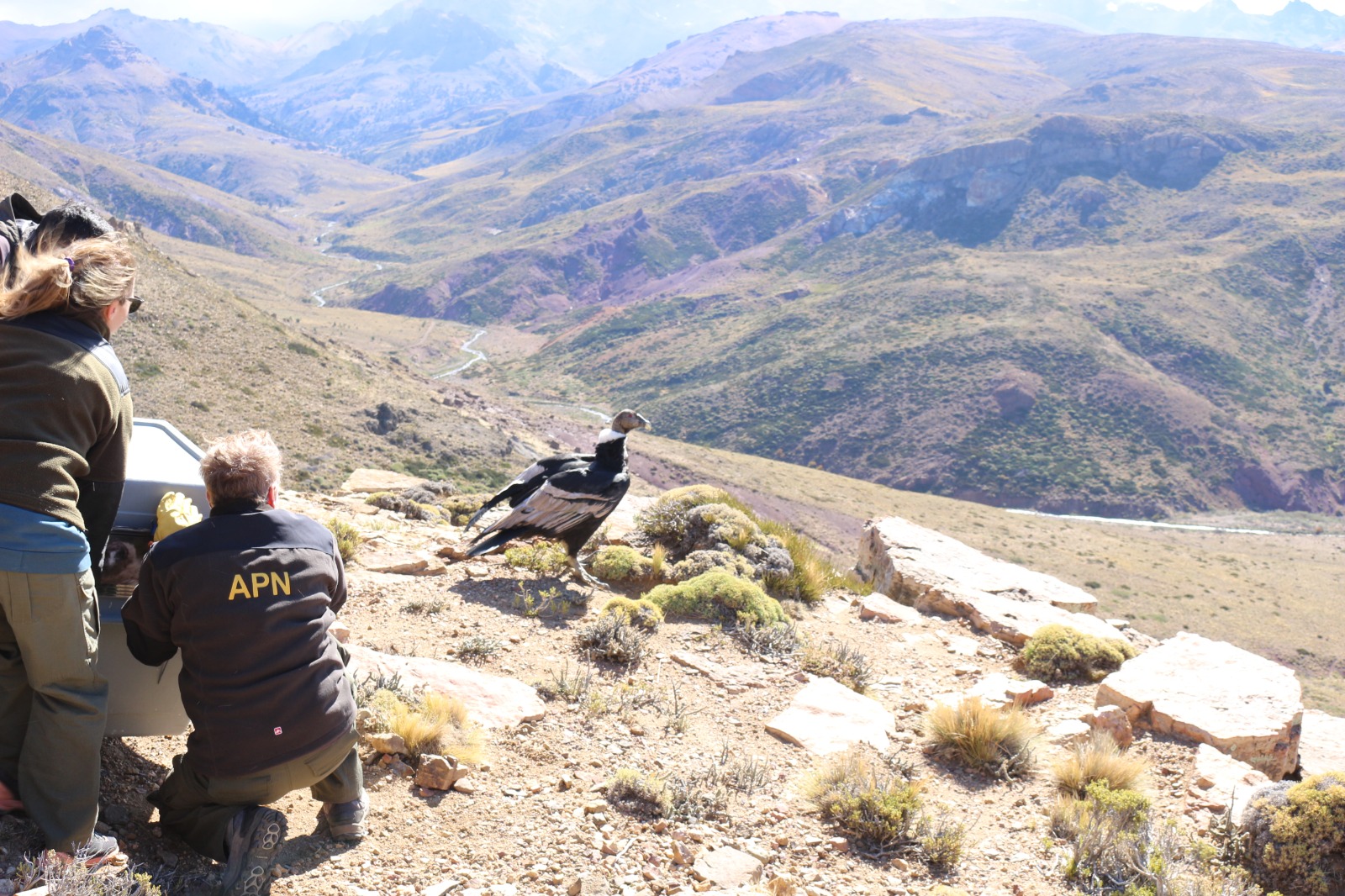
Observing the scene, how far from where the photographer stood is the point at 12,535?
274cm

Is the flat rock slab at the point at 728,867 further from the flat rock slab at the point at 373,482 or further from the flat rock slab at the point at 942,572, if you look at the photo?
the flat rock slab at the point at 373,482

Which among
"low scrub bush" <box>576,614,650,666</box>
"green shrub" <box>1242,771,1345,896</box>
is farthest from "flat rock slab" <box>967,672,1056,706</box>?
"low scrub bush" <box>576,614,650,666</box>

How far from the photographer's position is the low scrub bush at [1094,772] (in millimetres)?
5023

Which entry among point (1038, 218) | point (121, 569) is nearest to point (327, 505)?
point (121, 569)

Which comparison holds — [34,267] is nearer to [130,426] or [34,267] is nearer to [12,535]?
[130,426]

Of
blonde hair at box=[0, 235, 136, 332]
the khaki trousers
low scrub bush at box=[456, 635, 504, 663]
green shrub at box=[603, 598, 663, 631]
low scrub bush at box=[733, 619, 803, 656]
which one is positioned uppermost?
blonde hair at box=[0, 235, 136, 332]

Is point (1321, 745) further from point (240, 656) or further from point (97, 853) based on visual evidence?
point (97, 853)

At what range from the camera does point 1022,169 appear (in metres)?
110

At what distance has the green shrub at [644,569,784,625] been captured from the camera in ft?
24.9

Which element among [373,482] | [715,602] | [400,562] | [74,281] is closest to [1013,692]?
[715,602]

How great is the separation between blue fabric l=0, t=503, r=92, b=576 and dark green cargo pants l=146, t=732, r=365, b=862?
91 centimetres

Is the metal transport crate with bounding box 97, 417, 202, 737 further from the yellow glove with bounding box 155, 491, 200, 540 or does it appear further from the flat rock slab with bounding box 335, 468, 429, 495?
the flat rock slab with bounding box 335, 468, 429, 495

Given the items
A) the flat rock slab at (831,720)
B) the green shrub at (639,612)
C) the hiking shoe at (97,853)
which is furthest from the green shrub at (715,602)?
the hiking shoe at (97,853)

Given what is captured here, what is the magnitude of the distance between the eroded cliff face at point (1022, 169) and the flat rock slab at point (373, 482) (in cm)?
9981
